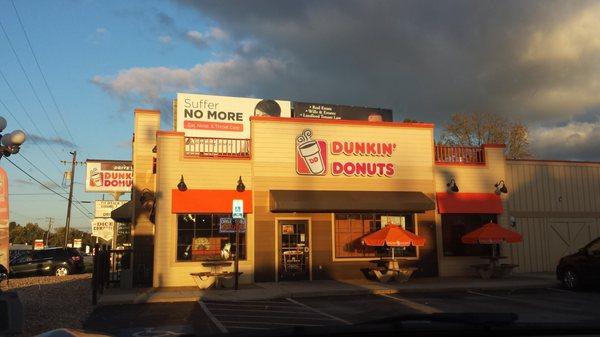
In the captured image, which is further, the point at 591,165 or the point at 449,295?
the point at 591,165

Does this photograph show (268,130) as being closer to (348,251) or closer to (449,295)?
(348,251)

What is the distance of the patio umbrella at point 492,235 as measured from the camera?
19609 millimetres

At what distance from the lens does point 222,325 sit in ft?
36.3

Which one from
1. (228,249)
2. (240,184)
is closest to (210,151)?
(240,184)

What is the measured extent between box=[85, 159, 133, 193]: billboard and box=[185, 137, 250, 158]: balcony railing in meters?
18.2

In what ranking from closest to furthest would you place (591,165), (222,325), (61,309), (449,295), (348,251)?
1. (222,325)
2. (61,309)
3. (449,295)
4. (348,251)
5. (591,165)

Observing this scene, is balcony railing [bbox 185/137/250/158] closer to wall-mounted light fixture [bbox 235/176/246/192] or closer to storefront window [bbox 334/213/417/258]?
wall-mounted light fixture [bbox 235/176/246/192]

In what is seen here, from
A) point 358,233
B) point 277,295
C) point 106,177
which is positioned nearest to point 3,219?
point 277,295

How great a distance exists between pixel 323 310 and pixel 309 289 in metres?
3.77

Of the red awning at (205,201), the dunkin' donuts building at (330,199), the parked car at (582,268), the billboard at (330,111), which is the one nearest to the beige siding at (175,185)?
the dunkin' donuts building at (330,199)

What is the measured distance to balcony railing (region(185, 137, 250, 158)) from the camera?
66.9 ft

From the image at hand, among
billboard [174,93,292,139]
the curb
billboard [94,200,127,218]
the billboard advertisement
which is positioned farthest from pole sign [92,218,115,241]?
the billboard advertisement

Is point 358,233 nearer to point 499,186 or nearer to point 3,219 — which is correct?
point 499,186

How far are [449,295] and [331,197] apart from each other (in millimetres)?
5588
